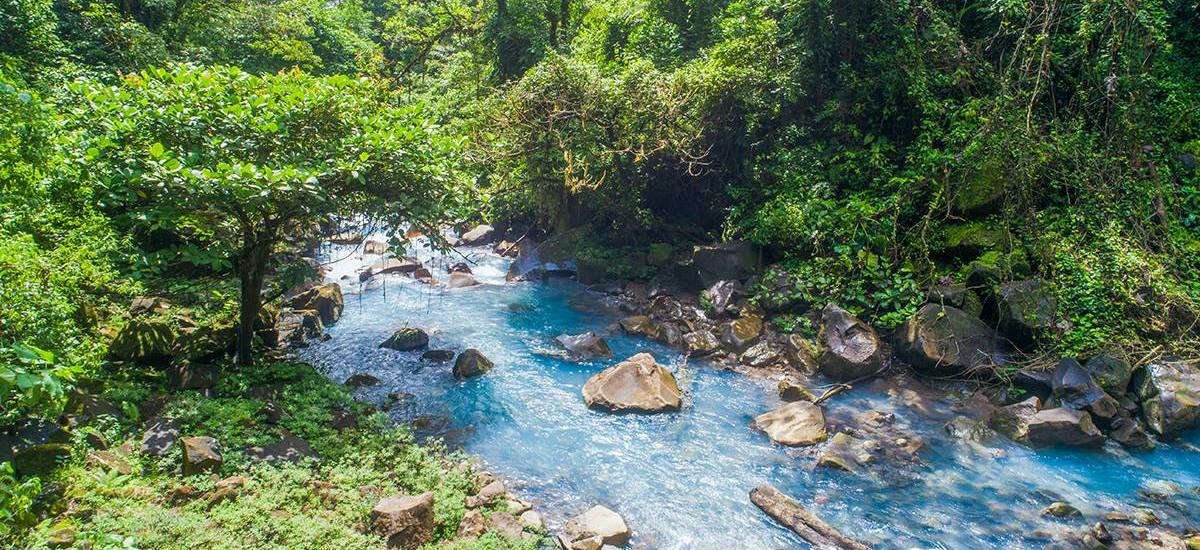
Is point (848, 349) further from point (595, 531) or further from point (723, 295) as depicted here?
point (595, 531)

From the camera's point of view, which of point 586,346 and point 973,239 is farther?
point 586,346

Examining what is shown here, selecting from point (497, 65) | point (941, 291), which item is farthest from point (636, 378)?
point (497, 65)

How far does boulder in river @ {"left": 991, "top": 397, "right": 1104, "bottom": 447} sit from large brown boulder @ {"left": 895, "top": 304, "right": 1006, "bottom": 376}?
1670 millimetres

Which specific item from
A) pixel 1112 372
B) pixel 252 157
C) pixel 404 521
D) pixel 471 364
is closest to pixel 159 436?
pixel 404 521

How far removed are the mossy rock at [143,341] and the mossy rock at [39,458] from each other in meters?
3.19

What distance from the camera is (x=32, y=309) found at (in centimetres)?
655

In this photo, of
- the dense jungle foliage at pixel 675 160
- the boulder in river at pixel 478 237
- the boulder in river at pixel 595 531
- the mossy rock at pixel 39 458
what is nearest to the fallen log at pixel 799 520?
the boulder in river at pixel 595 531

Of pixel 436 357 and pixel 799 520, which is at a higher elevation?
pixel 436 357

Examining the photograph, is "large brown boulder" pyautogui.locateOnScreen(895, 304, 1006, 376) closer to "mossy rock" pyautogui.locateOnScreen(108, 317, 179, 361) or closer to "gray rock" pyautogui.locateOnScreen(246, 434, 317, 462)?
"gray rock" pyautogui.locateOnScreen(246, 434, 317, 462)

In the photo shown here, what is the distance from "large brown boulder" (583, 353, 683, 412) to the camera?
11719mm

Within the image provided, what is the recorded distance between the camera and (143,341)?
10055 millimetres

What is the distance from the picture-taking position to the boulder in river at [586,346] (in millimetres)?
14344

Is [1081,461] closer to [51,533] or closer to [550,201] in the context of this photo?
[51,533]

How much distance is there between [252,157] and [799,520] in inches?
361
